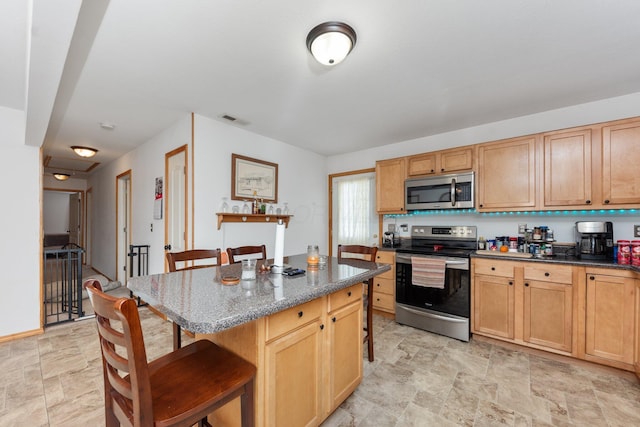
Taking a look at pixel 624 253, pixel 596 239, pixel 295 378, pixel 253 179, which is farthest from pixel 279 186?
pixel 624 253

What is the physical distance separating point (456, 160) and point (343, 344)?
101 inches

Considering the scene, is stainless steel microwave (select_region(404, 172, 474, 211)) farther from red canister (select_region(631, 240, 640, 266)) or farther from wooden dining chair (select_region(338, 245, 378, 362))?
wooden dining chair (select_region(338, 245, 378, 362))

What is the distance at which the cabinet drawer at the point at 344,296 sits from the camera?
5.29 feet

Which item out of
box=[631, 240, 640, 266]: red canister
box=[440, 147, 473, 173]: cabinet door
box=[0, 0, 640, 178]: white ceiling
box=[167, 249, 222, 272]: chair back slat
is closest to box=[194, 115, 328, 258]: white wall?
box=[0, 0, 640, 178]: white ceiling

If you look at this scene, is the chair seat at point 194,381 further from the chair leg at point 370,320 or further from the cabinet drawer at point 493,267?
the cabinet drawer at point 493,267

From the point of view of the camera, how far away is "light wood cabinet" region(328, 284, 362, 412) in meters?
1.60

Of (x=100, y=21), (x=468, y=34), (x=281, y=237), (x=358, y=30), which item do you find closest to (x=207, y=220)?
(x=281, y=237)

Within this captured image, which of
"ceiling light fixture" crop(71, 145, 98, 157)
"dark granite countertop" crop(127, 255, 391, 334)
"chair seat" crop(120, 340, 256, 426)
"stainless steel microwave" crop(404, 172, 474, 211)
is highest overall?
"ceiling light fixture" crop(71, 145, 98, 157)

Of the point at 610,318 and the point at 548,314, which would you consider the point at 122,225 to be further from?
the point at 610,318

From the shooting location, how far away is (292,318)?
133cm

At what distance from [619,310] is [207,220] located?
3.93 meters

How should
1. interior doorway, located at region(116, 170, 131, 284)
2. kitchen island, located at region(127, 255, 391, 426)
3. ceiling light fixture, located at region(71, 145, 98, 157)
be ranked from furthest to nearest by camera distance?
interior doorway, located at region(116, 170, 131, 284)
ceiling light fixture, located at region(71, 145, 98, 157)
kitchen island, located at region(127, 255, 391, 426)

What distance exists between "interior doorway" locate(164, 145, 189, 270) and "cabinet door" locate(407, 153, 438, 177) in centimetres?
280

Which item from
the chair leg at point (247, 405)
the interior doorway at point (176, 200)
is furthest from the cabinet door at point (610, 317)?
the interior doorway at point (176, 200)
